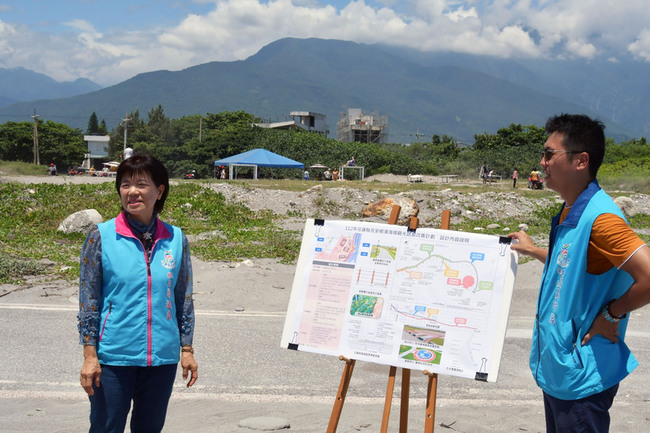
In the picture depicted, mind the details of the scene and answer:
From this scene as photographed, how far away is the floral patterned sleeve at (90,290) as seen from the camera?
3.31 metres

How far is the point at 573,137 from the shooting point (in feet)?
10.7

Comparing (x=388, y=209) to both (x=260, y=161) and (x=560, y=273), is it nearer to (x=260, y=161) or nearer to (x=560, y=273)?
(x=560, y=273)

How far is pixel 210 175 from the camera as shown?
66.3 m

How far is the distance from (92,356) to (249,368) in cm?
340

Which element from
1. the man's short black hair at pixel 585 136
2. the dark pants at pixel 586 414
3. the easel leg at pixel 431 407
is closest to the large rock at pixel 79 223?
the easel leg at pixel 431 407

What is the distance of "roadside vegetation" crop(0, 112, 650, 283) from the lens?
13430 mm

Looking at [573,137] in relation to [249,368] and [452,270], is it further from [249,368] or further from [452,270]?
[249,368]

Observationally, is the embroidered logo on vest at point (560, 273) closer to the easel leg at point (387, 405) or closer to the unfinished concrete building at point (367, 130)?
the easel leg at point (387, 405)

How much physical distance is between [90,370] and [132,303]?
398 millimetres

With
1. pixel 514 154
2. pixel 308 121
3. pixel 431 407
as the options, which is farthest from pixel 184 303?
pixel 308 121

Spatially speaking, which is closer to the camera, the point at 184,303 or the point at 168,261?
the point at 168,261

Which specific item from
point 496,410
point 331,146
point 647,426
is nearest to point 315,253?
point 496,410

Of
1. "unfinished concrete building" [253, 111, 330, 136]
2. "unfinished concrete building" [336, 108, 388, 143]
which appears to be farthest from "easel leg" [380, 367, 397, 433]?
"unfinished concrete building" [253, 111, 330, 136]

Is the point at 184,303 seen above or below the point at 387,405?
above
